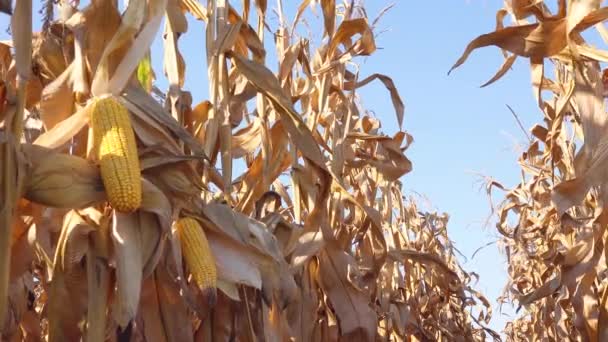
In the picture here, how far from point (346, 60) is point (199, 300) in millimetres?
2010

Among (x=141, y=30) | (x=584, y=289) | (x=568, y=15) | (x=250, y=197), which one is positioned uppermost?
(x=568, y=15)

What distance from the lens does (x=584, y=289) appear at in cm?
381

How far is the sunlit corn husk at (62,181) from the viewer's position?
6.74 ft

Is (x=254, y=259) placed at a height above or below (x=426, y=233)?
below

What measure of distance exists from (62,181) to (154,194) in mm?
278

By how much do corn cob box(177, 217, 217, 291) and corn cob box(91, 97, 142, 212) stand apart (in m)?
0.38

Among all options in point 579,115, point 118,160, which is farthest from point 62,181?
point 579,115

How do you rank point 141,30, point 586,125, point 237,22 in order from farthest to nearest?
point 237,22
point 586,125
point 141,30

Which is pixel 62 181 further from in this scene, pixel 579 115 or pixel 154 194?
pixel 579 115

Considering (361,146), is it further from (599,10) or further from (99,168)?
(99,168)

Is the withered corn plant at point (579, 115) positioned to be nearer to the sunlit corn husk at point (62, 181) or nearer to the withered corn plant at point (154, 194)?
the withered corn plant at point (154, 194)

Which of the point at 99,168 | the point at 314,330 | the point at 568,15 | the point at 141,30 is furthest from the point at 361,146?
the point at 99,168

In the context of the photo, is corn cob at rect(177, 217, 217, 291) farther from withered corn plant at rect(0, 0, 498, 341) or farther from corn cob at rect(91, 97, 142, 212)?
corn cob at rect(91, 97, 142, 212)

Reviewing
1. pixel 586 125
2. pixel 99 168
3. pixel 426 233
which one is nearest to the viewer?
pixel 99 168
